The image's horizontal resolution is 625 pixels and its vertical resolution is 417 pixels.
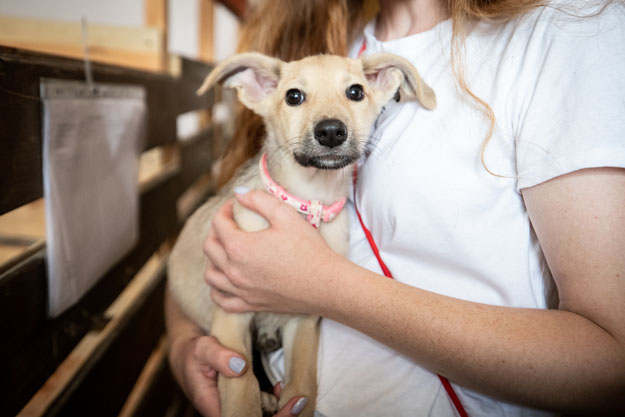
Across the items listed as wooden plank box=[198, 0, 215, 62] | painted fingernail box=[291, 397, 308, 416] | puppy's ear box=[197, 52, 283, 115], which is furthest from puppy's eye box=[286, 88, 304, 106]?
wooden plank box=[198, 0, 215, 62]

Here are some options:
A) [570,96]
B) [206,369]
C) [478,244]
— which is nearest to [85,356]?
[206,369]

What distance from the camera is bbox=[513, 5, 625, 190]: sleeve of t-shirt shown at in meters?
0.80

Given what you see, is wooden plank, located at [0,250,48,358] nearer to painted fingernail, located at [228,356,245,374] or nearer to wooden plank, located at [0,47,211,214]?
wooden plank, located at [0,47,211,214]

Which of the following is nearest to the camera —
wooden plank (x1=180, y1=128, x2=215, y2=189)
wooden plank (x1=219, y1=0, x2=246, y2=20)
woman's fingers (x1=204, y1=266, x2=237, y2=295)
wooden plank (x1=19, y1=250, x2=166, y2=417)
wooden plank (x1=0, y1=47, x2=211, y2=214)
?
wooden plank (x1=0, y1=47, x2=211, y2=214)

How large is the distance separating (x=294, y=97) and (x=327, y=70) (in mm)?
149

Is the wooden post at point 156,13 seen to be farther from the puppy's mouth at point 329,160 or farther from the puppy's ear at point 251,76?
the puppy's mouth at point 329,160

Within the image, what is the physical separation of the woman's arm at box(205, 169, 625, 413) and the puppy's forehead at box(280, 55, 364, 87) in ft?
2.11

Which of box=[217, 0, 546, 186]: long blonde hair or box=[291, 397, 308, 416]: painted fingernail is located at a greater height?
box=[217, 0, 546, 186]: long blonde hair

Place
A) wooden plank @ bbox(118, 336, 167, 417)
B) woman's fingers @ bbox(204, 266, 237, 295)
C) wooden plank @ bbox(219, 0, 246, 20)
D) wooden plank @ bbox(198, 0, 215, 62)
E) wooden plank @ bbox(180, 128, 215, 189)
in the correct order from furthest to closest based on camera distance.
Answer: wooden plank @ bbox(219, 0, 246, 20), wooden plank @ bbox(198, 0, 215, 62), wooden plank @ bbox(180, 128, 215, 189), wooden plank @ bbox(118, 336, 167, 417), woman's fingers @ bbox(204, 266, 237, 295)

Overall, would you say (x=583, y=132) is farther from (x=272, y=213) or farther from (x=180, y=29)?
(x=180, y=29)

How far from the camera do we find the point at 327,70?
4.58 feet

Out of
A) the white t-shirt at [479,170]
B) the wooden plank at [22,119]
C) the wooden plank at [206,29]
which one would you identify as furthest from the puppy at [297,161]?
the wooden plank at [206,29]

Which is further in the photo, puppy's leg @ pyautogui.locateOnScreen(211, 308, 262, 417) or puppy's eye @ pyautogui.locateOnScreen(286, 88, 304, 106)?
puppy's eye @ pyautogui.locateOnScreen(286, 88, 304, 106)

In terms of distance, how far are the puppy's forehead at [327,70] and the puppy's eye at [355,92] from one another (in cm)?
3
